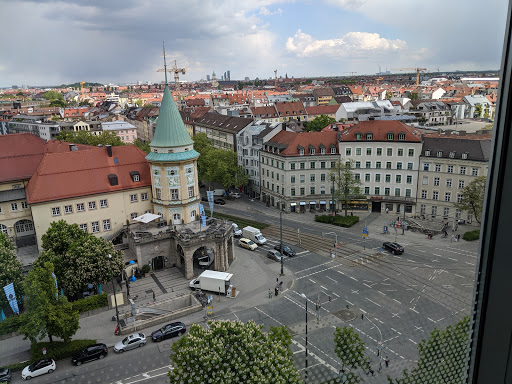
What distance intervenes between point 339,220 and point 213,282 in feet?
47.9

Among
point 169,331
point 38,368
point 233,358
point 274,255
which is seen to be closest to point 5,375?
point 38,368

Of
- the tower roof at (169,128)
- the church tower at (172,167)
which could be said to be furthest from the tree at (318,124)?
the tower roof at (169,128)

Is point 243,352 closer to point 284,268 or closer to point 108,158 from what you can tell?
point 284,268

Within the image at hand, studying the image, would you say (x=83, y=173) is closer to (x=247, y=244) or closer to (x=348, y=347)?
(x=247, y=244)

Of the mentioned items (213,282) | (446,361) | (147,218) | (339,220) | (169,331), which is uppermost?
(446,361)

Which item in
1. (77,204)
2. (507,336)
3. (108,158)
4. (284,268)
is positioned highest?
(507,336)

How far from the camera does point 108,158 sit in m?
29.0

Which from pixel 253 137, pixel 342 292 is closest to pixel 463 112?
pixel 253 137

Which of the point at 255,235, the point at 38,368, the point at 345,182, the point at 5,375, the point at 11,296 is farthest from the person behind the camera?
the point at 345,182

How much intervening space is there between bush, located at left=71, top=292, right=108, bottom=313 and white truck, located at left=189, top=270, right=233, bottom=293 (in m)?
4.85

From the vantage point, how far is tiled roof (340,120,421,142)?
114 feet

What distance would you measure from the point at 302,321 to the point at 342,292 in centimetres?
369

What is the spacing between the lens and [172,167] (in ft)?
88.7

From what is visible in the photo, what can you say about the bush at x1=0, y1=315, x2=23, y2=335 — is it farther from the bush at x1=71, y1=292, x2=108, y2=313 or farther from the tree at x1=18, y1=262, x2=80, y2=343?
the bush at x1=71, y1=292, x2=108, y2=313
